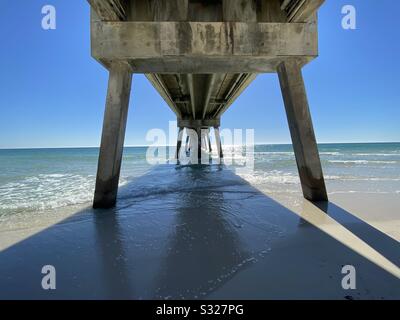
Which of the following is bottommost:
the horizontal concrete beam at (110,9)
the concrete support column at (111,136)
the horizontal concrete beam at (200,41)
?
the concrete support column at (111,136)

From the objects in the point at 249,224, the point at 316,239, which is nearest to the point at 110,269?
the point at 249,224

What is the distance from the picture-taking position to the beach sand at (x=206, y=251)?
2525mm

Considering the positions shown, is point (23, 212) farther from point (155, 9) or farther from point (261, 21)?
point (261, 21)

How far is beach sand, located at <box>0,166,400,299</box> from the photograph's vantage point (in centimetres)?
253

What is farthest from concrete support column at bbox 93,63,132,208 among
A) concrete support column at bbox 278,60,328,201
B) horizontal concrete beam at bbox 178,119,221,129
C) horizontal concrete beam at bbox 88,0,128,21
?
horizontal concrete beam at bbox 178,119,221,129

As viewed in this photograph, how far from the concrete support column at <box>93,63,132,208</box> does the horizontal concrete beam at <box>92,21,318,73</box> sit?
19.0 inches

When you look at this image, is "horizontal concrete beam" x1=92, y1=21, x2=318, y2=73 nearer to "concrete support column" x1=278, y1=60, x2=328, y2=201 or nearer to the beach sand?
"concrete support column" x1=278, y1=60, x2=328, y2=201

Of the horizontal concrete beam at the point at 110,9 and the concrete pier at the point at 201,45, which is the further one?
the concrete pier at the point at 201,45

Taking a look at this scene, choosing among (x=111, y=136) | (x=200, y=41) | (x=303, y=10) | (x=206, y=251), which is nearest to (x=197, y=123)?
(x=200, y=41)

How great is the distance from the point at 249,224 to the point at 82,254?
2.96 m

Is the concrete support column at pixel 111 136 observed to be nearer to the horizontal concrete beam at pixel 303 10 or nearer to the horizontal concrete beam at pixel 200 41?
the horizontal concrete beam at pixel 200 41

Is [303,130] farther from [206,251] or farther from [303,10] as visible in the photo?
[206,251]

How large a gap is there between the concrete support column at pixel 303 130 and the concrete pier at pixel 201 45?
2 cm

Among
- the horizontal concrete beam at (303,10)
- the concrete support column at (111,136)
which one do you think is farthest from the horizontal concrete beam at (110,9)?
the horizontal concrete beam at (303,10)
